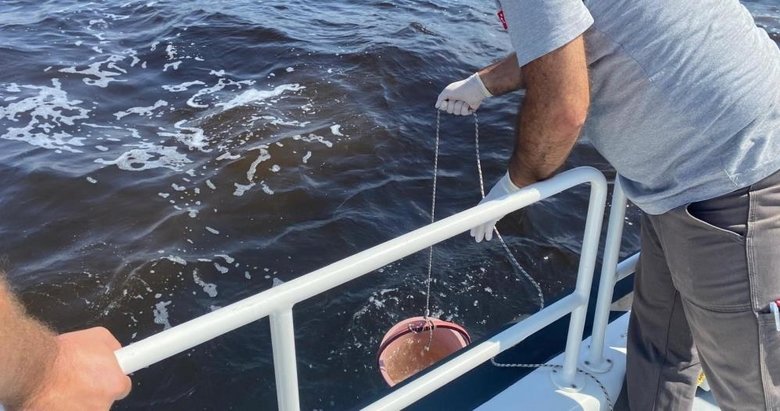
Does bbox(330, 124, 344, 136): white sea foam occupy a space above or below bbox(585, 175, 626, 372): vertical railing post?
below

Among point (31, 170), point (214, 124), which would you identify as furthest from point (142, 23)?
point (31, 170)

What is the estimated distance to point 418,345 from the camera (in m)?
3.80

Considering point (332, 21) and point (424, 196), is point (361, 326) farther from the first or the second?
point (332, 21)

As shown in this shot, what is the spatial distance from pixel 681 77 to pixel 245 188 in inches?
200

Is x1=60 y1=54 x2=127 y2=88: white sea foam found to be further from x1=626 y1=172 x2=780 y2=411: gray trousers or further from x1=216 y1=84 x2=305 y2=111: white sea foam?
x1=626 y1=172 x2=780 y2=411: gray trousers

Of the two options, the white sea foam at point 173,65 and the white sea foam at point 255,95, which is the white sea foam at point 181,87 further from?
the white sea foam at point 255,95

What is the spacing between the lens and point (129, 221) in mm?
5918

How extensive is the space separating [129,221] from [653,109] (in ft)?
16.8

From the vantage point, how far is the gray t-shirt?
1.81 meters

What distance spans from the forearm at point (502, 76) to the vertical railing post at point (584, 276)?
1.86 feet

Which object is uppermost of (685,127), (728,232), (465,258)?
(685,127)

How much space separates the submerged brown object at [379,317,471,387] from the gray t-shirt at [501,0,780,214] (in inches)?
79.7

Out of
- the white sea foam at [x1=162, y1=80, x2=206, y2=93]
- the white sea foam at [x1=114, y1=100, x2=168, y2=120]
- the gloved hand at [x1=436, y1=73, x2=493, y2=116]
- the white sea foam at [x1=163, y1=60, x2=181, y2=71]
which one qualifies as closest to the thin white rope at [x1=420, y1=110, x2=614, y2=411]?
the gloved hand at [x1=436, y1=73, x2=493, y2=116]

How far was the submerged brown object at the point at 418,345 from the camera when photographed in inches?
147
